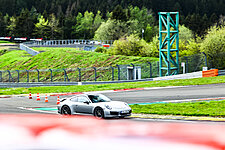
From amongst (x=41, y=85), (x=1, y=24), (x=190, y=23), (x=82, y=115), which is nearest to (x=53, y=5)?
(x=1, y=24)

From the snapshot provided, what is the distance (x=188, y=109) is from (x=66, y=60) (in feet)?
166

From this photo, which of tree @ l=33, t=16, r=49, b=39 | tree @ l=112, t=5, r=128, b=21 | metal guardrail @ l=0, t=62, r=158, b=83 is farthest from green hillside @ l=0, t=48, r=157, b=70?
tree @ l=33, t=16, r=49, b=39

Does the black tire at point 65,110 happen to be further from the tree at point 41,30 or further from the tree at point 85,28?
the tree at point 85,28

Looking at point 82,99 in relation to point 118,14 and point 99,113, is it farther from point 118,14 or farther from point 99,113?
point 118,14

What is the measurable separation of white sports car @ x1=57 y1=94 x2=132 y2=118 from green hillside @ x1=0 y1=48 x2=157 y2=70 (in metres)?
35.9

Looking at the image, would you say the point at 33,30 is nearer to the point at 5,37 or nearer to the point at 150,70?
the point at 5,37

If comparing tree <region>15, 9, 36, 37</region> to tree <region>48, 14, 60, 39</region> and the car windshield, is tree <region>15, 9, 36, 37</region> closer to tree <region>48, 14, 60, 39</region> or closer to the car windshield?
tree <region>48, 14, 60, 39</region>

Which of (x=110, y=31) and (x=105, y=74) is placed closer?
(x=105, y=74)

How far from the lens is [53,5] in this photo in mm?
197625

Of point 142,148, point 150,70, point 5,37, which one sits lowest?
point 142,148

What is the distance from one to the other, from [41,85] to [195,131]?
36499mm

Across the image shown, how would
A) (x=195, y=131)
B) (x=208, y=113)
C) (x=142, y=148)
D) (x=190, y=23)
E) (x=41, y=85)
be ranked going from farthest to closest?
1. (x=190, y=23)
2. (x=41, y=85)
3. (x=208, y=113)
4. (x=195, y=131)
5. (x=142, y=148)

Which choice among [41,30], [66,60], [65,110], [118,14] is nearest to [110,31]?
[118,14]

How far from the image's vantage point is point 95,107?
61.7ft
